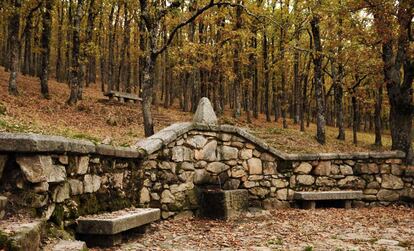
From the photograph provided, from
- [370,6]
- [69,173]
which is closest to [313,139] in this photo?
[370,6]

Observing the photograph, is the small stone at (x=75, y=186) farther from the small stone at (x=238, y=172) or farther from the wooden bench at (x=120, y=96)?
the wooden bench at (x=120, y=96)

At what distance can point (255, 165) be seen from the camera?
9.28 metres

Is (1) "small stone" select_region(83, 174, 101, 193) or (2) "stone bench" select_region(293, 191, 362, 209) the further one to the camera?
(2) "stone bench" select_region(293, 191, 362, 209)

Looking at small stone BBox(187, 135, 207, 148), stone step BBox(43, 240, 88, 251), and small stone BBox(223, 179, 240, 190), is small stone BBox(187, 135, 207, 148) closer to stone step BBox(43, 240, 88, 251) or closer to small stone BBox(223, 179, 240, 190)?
small stone BBox(223, 179, 240, 190)

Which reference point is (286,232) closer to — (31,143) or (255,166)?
(255,166)

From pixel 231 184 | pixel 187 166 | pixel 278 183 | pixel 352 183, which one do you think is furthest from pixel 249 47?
pixel 187 166

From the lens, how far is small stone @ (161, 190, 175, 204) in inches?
306

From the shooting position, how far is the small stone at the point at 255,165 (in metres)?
9.21

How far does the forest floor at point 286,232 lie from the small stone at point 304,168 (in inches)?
41.4

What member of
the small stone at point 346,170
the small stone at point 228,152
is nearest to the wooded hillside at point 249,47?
the small stone at point 346,170

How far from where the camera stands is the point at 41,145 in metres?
4.43

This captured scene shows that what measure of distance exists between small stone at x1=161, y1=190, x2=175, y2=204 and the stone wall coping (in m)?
0.89

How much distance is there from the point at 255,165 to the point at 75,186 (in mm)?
4903

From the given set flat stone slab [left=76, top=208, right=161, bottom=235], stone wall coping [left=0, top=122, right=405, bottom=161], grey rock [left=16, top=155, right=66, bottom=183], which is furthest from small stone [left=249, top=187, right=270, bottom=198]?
grey rock [left=16, top=155, right=66, bottom=183]
